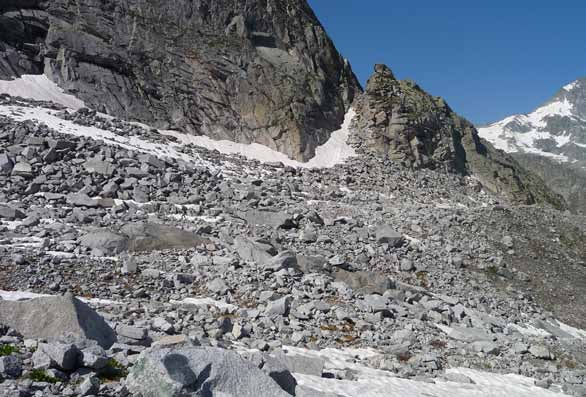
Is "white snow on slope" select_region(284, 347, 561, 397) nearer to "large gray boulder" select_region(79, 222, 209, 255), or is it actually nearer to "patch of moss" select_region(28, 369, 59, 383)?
Result: "patch of moss" select_region(28, 369, 59, 383)

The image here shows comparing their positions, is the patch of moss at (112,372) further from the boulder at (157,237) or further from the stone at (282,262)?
the boulder at (157,237)

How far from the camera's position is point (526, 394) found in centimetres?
1414

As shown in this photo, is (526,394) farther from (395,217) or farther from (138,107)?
(138,107)

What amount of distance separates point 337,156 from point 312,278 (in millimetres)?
32909

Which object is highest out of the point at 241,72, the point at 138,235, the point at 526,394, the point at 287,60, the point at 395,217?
the point at 287,60

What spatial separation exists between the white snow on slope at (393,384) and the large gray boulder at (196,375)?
10.2 feet

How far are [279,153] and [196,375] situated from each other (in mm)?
40765

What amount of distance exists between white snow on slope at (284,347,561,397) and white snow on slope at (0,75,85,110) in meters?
32.9

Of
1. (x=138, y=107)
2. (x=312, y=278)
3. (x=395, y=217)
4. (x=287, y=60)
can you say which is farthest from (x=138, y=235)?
(x=287, y=60)

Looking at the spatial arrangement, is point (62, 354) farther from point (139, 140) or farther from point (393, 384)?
point (139, 140)

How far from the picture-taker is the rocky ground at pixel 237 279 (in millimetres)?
8891

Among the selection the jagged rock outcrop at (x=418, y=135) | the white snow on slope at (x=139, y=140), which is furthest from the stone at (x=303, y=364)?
the jagged rock outcrop at (x=418, y=135)

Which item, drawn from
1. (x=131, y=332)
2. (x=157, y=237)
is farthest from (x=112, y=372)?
(x=157, y=237)

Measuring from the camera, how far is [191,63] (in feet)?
162
